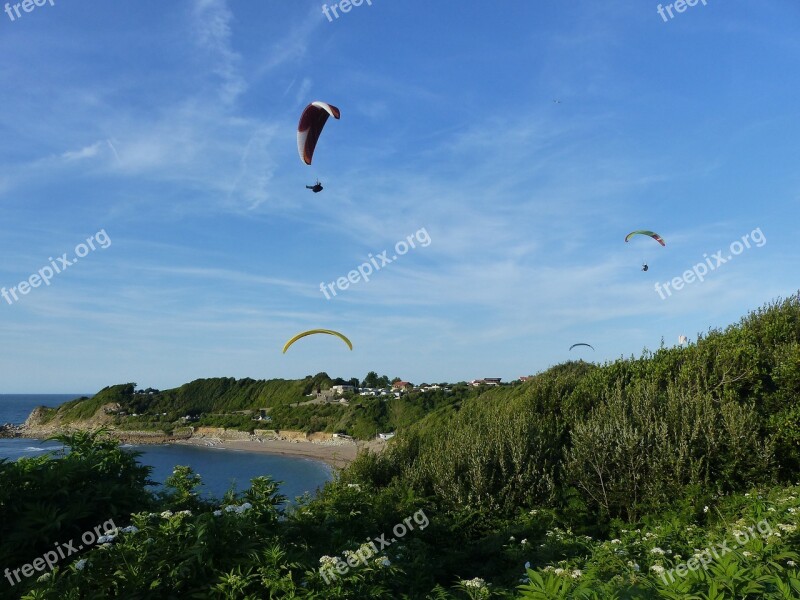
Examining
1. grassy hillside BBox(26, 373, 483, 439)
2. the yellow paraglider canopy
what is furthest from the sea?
the yellow paraglider canopy

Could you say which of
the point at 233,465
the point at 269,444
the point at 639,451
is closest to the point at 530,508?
the point at 639,451

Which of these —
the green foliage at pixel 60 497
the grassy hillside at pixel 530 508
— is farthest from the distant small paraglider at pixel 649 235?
the green foliage at pixel 60 497

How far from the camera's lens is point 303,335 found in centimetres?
1819

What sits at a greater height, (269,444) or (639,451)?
(639,451)

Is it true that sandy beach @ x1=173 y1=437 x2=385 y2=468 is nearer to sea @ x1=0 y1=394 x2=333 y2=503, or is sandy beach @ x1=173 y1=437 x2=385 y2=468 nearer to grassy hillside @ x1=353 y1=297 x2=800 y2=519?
sea @ x1=0 y1=394 x2=333 y2=503

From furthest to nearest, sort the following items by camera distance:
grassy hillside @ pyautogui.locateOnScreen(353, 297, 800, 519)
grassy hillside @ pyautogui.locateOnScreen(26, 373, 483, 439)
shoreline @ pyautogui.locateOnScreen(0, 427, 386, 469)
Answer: grassy hillside @ pyautogui.locateOnScreen(26, 373, 483, 439)
shoreline @ pyautogui.locateOnScreen(0, 427, 386, 469)
grassy hillside @ pyautogui.locateOnScreen(353, 297, 800, 519)

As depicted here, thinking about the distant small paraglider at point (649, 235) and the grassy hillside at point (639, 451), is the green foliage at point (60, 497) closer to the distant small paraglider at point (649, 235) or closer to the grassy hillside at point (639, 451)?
the grassy hillside at point (639, 451)

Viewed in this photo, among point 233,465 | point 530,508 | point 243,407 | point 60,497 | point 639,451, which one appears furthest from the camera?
point 243,407

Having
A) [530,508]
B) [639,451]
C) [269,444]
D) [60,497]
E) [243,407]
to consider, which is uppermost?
[243,407]

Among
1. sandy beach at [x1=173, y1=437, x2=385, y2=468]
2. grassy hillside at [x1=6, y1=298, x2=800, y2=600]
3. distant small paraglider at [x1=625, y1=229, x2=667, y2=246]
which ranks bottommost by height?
sandy beach at [x1=173, y1=437, x2=385, y2=468]

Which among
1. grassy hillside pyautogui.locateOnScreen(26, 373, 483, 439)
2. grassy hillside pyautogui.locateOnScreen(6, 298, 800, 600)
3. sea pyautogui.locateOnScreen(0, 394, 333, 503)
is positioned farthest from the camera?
grassy hillside pyautogui.locateOnScreen(26, 373, 483, 439)

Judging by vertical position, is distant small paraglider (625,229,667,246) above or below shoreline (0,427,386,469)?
above

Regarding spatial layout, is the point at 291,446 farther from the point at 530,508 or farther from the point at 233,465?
the point at 530,508

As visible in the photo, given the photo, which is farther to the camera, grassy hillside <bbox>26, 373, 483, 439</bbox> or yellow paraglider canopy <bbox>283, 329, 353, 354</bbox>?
grassy hillside <bbox>26, 373, 483, 439</bbox>
